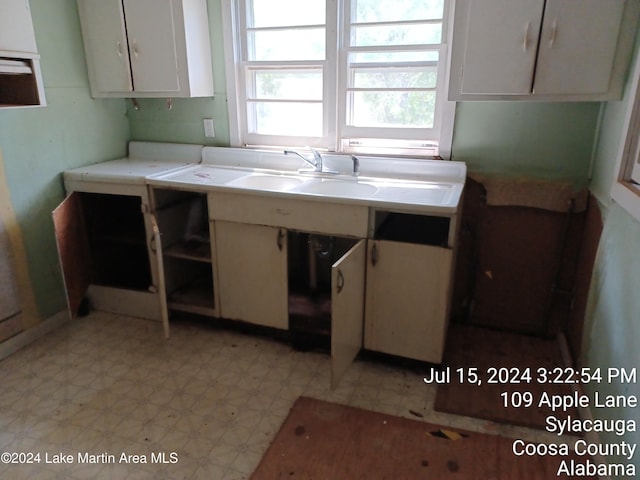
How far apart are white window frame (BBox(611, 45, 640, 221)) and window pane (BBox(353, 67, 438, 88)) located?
0.96 meters

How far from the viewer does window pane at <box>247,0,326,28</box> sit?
8.28 feet

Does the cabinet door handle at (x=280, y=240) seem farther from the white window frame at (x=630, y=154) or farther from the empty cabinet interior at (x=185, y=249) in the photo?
the white window frame at (x=630, y=154)

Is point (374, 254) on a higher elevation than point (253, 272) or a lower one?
higher

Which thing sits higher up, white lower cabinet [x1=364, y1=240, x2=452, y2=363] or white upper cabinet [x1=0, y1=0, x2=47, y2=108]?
white upper cabinet [x1=0, y1=0, x2=47, y2=108]

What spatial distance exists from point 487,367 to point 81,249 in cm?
241

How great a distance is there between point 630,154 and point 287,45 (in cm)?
188

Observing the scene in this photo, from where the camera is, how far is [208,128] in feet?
9.52

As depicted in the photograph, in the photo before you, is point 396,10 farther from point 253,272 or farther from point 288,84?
point 253,272

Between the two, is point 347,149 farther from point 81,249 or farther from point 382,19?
point 81,249

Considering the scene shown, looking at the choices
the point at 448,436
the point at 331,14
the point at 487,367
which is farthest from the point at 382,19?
the point at 448,436

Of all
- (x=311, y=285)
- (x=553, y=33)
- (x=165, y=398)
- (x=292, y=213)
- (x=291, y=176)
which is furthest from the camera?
(x=311, y=285)

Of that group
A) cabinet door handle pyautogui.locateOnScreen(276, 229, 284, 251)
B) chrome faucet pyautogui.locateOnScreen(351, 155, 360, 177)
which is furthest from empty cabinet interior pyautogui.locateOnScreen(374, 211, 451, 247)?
cabinet door handle pyautogui.locateOnScreen(276, 229, 284, 251)

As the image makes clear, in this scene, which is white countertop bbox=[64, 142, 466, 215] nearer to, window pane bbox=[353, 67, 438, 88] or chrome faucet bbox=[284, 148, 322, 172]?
chrome faucet bbox=[284, 148, 322, 172]

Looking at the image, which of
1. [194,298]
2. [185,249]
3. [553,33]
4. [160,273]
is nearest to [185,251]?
[185,249]
